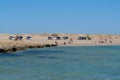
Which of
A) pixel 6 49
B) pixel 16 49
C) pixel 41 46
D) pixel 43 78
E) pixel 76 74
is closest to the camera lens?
pixel 43 78

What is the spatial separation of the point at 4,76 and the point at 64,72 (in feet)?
20.3

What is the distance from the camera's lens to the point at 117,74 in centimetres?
3362

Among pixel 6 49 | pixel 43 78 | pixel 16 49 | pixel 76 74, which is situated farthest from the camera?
pixel 16 49

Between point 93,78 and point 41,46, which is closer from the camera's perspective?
point 93,78

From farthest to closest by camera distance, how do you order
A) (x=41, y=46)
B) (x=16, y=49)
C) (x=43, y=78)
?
(x=41, y=46), (x=16, y=49), (x=43, y=78)

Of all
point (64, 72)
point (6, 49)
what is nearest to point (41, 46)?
point (6, 49)

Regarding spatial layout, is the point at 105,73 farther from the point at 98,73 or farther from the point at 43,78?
the point at 43,78

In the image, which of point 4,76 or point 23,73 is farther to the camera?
point 23,73

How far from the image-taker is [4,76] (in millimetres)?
31609

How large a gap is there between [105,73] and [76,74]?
9.94 ft

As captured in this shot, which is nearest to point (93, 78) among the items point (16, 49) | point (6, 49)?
point (6, 49)

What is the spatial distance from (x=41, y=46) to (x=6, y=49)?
25159 mm

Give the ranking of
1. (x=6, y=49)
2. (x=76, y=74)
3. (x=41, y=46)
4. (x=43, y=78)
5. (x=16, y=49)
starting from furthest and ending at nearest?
(x=41, y=46) < (x=16, y=49) < (x=6, y=49) < (x=76, y=74) < (x=43, y=78)

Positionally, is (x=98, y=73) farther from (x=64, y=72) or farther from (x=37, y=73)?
(x=37, y=73)
